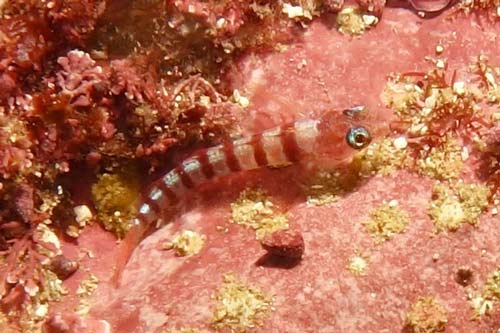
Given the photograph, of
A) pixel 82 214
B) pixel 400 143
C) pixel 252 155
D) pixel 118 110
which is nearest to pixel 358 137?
pixel 400 143

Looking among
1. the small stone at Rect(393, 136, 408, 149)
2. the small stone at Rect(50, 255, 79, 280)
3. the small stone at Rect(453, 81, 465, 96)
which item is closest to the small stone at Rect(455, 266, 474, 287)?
the small stone at Rect(393, 136, 408, 149)

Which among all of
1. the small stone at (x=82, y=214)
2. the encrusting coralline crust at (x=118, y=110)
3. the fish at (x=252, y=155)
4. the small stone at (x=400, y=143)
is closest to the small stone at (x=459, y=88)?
the encrusting coralline crust at (x=118, y=110)

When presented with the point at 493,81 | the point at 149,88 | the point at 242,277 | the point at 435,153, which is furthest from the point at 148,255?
the point at 493,81

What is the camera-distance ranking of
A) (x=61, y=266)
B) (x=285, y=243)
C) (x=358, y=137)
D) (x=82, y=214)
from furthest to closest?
(x=82, y=214)
(x=61, y=266)
(x=358, y=137)
(x=285, y=243)

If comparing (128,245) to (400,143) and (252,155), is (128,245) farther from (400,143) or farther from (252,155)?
(400,143)

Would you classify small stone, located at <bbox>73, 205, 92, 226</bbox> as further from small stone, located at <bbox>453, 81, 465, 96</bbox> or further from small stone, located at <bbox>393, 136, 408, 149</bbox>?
small stone, located at <bbox>453, 81, 465, 96</bbox>

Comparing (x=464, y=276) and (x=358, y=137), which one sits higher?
(x=358, y=137)

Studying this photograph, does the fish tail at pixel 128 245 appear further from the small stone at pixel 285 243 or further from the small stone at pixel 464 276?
the small stone at pixel 464 276

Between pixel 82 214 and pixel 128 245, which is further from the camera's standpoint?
pixel 82 214

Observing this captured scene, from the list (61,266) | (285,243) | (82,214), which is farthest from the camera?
(82,214)
